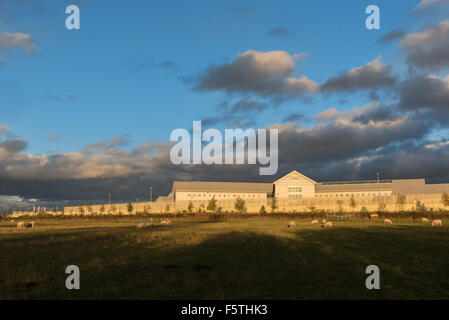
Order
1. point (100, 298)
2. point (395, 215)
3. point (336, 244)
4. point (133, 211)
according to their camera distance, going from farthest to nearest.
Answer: point (133, 211) < point (395, 215) < point (336, 244) < point (100, 298)

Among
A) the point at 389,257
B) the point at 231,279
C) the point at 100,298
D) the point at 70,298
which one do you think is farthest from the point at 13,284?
the point at 389,257

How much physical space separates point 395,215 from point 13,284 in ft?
252

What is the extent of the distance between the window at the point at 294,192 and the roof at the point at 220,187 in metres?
22.5

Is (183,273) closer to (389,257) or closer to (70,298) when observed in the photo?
(70,298)

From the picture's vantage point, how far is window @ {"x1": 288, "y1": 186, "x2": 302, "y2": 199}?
135 metres

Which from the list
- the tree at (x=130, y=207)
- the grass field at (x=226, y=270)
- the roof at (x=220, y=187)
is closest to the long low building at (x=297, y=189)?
the roof at (x=220, y=187)

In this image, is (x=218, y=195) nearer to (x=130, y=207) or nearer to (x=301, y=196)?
(x=301, y=196)

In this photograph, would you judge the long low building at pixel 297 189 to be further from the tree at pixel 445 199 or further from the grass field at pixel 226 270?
the grass field at pixel 226 270

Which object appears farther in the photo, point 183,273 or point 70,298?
point 183,273

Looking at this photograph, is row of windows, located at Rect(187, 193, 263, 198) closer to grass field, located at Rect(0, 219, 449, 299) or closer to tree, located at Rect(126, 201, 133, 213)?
tree, located at Rect(126, 201, 133, 213)

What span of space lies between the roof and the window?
22466 mm

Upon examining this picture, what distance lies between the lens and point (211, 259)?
2119cm

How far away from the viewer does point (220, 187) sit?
5984 inches

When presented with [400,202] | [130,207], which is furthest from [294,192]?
[130,207]
